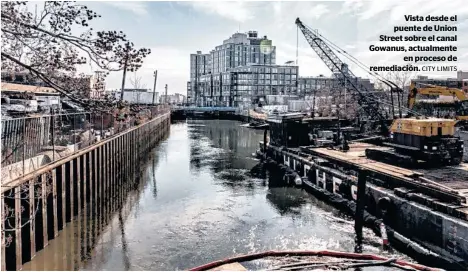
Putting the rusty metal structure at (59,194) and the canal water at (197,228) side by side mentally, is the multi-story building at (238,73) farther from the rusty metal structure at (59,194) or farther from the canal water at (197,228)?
the canal water at (197,228)

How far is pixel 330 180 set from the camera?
59.2 ft

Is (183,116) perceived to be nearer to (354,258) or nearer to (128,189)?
(128,189)

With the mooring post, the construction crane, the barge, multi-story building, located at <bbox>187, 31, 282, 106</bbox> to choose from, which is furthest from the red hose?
multi-story building, located at <bbox>187, 31, 282, 106</bbox>

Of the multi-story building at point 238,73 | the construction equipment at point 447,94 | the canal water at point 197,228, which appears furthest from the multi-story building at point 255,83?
the canal water at point 197,228

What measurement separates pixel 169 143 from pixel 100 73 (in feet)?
114

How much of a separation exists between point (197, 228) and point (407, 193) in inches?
250

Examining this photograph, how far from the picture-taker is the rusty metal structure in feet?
31.1

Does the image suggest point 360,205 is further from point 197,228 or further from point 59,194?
point 59,194

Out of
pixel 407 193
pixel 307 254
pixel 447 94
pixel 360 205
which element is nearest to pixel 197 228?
pixel 360 205

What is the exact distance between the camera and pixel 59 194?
503 inches

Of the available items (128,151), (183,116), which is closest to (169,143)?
(128,151)

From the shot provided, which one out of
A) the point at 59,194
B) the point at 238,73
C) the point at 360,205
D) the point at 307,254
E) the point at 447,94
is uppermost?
the point at 238,73

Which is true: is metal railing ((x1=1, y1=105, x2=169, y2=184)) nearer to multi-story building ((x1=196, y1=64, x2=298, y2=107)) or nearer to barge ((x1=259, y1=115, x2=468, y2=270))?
barge ((x1=259, y1=115, x2=468, y2=270))

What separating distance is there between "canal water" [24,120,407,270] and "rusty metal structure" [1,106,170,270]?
529 mm
